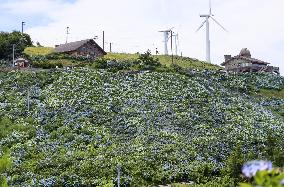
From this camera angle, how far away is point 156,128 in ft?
182

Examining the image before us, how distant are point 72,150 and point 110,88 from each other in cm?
1971

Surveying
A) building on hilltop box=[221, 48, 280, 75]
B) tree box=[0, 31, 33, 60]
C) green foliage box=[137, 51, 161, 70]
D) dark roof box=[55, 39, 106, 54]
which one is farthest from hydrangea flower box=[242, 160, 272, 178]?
building on hilltop box=[221, 48, 280, 75]

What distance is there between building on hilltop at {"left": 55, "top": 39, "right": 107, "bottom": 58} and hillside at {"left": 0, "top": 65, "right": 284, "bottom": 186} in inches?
1188

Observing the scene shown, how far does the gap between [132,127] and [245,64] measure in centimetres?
6259

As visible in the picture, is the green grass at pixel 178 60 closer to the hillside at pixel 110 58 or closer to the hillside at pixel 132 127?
the hillside at pixel 110 58

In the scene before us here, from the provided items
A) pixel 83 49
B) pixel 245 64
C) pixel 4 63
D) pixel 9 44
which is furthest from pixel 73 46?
pixel 245 64

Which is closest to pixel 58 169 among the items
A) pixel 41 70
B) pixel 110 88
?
pixel 110 88

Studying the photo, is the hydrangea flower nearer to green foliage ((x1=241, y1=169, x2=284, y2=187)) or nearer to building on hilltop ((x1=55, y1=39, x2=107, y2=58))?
green foliage ((x1=241, y1=169, x2=284, y2=187))

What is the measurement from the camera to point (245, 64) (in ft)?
371

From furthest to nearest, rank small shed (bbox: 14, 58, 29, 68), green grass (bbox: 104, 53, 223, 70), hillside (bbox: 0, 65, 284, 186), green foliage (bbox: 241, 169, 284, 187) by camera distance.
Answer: green grass (bbox: 104, 53, 223, 70), small shed (bbox: 14, 58, 29, 68), hillside (bbox: 0, 65, 284, 186), green foliage (bbox: 241, 169, 284, 187)

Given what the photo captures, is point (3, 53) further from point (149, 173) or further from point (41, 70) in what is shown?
point (149, 173)

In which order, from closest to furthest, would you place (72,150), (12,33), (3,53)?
(72,150), (3,53), (12,33)

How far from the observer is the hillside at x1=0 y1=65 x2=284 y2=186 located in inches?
1711

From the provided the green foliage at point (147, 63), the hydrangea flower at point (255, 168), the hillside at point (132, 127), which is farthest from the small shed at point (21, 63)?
the hydrangea flower at point (255, 168)
